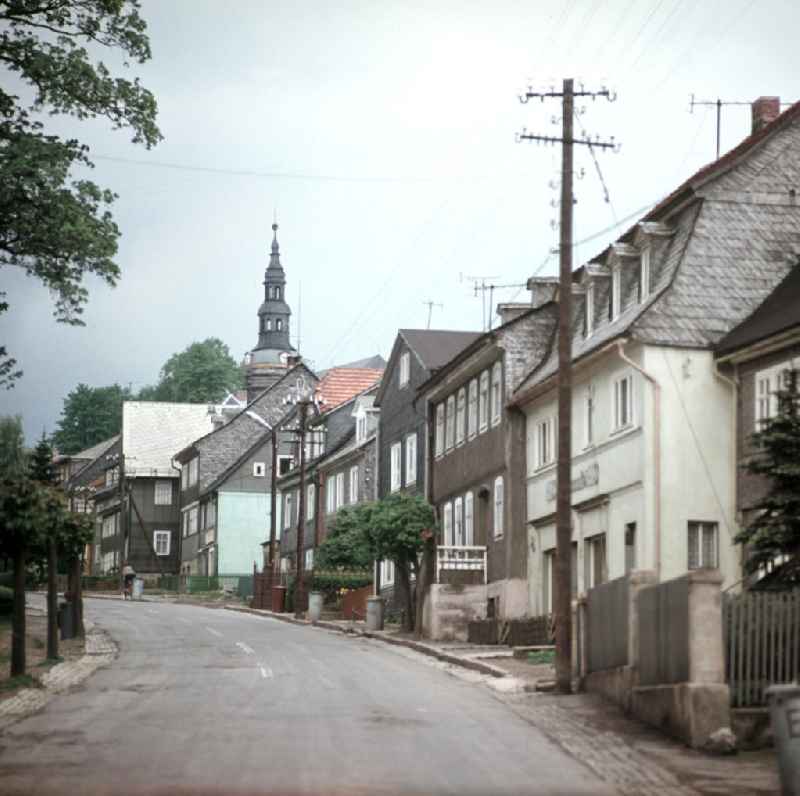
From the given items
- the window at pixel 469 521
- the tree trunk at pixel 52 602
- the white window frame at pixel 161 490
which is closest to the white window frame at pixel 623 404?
the window at pixel 469 521

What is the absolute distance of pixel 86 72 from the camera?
3031 centimetres

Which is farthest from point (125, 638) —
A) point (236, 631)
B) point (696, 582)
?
point (696, 582)

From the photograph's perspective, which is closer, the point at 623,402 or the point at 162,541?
the point at 623,402

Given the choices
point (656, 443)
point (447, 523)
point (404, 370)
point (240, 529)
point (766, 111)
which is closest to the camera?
point (656, 443)

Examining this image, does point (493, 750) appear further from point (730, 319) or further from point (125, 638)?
point (125, 638)

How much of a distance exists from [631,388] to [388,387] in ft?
78.2

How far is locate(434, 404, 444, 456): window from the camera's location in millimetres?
51312

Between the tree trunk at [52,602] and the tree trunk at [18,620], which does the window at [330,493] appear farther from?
the tree trunk at [18,620]

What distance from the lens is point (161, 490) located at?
107562 mm

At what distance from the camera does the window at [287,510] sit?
264 ft

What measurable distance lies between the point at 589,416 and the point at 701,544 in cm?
509

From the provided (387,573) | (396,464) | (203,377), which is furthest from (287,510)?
(203,377)

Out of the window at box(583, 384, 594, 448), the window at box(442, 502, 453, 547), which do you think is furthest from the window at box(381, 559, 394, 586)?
the window at box(583, 384, 594, 448)

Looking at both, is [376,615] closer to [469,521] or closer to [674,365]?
[469,521]
